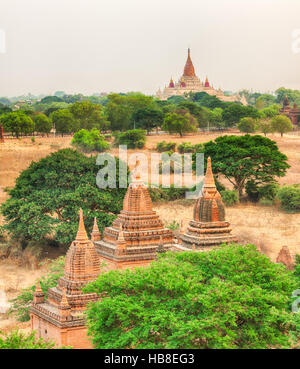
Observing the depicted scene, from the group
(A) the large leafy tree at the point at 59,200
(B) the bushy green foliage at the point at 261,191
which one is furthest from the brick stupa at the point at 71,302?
(B) the bushy green foliage at the point at 261,191

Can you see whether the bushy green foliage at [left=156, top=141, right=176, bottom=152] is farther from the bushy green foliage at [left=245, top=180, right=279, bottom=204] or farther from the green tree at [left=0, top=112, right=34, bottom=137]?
the bushy green foliage at [left=245, top=180, right=279, bottom=204]

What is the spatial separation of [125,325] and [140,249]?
8387 mm

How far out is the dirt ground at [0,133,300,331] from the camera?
32344 mm

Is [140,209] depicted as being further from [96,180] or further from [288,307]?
[96,180]

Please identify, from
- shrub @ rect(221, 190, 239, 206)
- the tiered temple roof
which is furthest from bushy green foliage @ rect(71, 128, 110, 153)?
the tiered temple roof

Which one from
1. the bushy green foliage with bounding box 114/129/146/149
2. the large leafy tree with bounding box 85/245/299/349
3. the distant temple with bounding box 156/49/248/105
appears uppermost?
the distant temple with bounding box 156/49/248/105

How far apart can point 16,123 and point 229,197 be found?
3434 cm

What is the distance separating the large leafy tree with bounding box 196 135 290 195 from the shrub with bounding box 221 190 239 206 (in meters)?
1.42

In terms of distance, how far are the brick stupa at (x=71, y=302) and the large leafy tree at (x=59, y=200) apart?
13068 mm

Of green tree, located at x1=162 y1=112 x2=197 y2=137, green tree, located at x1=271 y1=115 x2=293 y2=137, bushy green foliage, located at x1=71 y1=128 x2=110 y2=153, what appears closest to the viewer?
bushy green foliage, located at x1=71 y1=128 x2=110 y2=153

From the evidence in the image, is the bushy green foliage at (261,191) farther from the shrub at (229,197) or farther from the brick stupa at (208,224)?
the brick stupa at (208,224)

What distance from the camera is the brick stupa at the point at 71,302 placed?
19.6 metres

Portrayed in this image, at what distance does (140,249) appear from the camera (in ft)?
80.2

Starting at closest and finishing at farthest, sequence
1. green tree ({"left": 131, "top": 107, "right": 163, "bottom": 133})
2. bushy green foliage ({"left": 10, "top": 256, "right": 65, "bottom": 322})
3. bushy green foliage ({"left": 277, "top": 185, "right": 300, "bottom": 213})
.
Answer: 1. bushy green foliage ({"left": 10, "top": 256, "right": 65, "bottom": 322})
2. bushy green foliage ({"left": 277, "top": 185, "right": 300, "bottom": 213})
3. green tree ({"left": 131, "top": 107, "right": 163, "bottom": 133})
